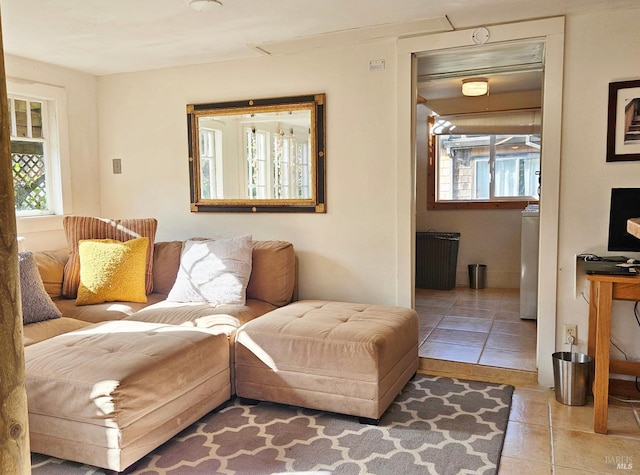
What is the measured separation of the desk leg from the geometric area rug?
1.47 ft

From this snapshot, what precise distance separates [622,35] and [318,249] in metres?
2.31

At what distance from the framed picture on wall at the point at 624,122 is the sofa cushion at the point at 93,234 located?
3.16 metres

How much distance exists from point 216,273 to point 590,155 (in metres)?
2.45

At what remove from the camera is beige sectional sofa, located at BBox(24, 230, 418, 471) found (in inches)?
84.8

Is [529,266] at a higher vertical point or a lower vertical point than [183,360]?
higher

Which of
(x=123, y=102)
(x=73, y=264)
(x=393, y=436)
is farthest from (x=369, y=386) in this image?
(x=123, y=102)

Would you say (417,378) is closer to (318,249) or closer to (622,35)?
(318,249)

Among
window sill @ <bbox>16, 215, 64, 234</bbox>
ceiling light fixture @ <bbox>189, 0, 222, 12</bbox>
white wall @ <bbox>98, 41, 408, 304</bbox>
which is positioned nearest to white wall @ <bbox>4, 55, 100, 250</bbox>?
window sill @ <bbox>16, 215, 64, 234</bbox>

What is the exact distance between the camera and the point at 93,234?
378 cm

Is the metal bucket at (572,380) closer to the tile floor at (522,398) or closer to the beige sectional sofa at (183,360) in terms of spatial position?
the tile floor at (522,398)

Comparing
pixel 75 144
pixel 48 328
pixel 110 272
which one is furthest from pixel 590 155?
pixel 75 144

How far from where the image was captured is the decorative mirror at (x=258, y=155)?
3.73 metres

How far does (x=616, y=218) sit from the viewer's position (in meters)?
2.98

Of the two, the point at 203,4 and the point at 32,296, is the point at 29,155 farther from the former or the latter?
the point at 203,4
